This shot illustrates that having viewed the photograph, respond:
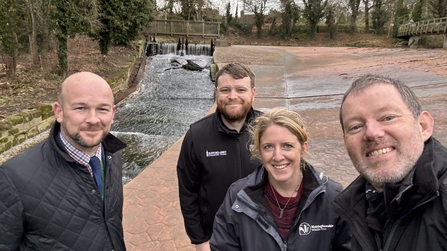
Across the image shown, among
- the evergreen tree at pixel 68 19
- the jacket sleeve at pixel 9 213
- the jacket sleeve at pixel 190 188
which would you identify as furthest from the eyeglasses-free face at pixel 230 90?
the evergreen tree at pixel 68 19

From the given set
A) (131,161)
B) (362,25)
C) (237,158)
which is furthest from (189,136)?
(362,25)

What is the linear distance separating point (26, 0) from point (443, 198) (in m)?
13.3

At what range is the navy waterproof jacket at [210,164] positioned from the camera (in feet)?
7.27

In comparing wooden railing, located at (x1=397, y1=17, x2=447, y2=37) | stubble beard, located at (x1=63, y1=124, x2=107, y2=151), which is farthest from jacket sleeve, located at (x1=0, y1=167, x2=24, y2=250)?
wooden railing, located at (x1=397, y1=17, x2=447, y2=37)

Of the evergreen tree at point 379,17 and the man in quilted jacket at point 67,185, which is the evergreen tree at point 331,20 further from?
the man in quilted jacket at point 67,185

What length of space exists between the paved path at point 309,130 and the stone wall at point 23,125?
13.1 ft

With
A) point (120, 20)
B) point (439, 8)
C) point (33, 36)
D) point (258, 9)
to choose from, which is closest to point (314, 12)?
point (258, 9)

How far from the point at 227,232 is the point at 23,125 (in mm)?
8088

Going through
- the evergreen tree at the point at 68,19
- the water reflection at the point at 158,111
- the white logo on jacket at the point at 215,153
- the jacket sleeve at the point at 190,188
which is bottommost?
the water reflection at the point at 158,111

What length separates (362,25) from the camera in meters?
44.2

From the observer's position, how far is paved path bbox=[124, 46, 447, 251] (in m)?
3.92

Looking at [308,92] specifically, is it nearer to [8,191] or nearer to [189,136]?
[189,136]

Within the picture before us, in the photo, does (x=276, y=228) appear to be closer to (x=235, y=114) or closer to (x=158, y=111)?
(x=235, y=114)

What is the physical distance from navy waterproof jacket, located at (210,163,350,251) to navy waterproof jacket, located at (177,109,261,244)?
0.53 meters
